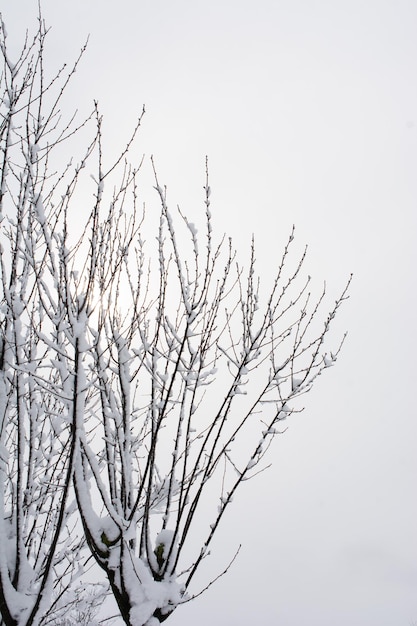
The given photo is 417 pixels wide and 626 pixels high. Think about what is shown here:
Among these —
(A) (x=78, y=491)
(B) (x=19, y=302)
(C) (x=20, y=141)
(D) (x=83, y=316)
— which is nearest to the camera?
(D) (x=83, y=316)

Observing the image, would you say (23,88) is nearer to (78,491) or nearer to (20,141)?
(20,141)

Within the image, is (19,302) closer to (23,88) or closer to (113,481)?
(113,481)

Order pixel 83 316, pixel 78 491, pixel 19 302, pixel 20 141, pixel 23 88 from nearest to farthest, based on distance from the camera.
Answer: pixel 83 316, pixel 78 491, pixel 19 302, pixel 20 141, pixel 23 88

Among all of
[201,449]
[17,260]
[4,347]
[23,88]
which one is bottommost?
[201,449]

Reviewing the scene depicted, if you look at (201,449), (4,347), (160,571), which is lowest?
(160,571)

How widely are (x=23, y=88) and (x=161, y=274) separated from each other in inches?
75.5

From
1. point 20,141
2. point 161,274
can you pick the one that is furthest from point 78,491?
point 20,141

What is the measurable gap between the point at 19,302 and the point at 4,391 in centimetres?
62

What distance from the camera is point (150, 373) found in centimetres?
328

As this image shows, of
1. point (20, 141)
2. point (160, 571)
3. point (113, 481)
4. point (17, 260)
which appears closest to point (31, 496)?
point (113, 481)

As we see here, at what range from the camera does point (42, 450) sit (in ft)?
12.4

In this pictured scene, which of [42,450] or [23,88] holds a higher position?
[23,88]

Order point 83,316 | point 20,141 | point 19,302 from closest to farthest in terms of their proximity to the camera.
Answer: point 83,316, point 19,302, point 20,141

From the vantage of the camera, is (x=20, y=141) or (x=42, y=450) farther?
(x=42, y=450)
